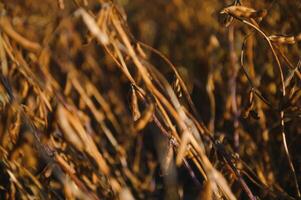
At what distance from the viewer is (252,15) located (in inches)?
27.5

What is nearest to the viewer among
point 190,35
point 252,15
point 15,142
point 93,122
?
point 252,15

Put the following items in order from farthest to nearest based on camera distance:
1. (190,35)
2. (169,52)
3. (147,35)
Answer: (147,35) → (169,52) → (190,35)

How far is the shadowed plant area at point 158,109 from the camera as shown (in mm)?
634

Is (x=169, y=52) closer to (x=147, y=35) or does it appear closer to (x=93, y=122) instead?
(x=147, y=35)

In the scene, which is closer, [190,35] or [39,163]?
[39,163]

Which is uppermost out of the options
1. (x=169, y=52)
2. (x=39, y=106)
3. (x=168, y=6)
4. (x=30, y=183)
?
(x=39, y=106)

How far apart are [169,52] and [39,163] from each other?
96cm

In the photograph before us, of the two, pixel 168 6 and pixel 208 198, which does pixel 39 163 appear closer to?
pixel 208 198

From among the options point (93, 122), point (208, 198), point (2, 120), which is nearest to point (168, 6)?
point (93, 122)

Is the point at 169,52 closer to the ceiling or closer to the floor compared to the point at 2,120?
closer to the floor

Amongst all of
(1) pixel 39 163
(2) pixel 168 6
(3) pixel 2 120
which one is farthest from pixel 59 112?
(2) pixel 168 6

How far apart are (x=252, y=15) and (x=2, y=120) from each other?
1.85 ft

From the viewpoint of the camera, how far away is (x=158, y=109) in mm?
718

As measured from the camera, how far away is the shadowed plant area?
634 millimetres
